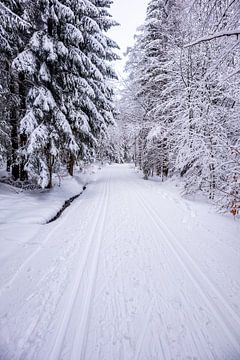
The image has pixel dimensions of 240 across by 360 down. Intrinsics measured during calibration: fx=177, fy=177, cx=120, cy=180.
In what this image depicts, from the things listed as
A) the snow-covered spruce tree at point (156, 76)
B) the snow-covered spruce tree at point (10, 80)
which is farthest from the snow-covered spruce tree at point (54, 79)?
the snow-covered spruce tree at point (156, 76)

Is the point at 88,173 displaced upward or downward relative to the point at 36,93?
downward

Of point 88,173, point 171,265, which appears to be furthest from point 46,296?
point 88,173

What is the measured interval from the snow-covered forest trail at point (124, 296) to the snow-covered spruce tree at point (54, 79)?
178 inches

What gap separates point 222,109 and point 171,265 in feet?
22.5

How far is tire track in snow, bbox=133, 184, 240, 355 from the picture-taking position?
2.09 metres

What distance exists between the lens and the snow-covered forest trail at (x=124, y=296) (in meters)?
1.95

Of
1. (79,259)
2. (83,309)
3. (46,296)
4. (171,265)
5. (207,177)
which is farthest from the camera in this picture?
(207,177)

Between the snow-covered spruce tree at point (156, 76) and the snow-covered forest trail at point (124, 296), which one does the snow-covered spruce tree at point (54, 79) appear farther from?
the snow-covered forest trail at point (124, 296)

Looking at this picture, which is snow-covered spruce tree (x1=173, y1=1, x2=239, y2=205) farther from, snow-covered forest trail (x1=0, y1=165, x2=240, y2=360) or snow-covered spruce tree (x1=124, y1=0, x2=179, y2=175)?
snow-covered forest trail (x1=0, y1=165, x2=240, y2=360)

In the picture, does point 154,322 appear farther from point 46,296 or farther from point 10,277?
point 10,277

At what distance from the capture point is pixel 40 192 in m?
8.66

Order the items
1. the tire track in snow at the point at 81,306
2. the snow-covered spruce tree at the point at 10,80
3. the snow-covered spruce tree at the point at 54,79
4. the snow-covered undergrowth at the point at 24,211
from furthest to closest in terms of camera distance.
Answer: the snow-covered spruce tree at the point at 54,79 < the snow-covered spruce tree at the point at 10,80 < the snow-covered undergrowth at the point at 24,211 < the tire track in snow at the point at 81,306

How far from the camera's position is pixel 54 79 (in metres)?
8.55

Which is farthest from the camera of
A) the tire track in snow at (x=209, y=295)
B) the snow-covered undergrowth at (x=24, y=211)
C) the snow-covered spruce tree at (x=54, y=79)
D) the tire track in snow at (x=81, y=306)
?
the snow-covered spruce tree at (x=54, y=79)
